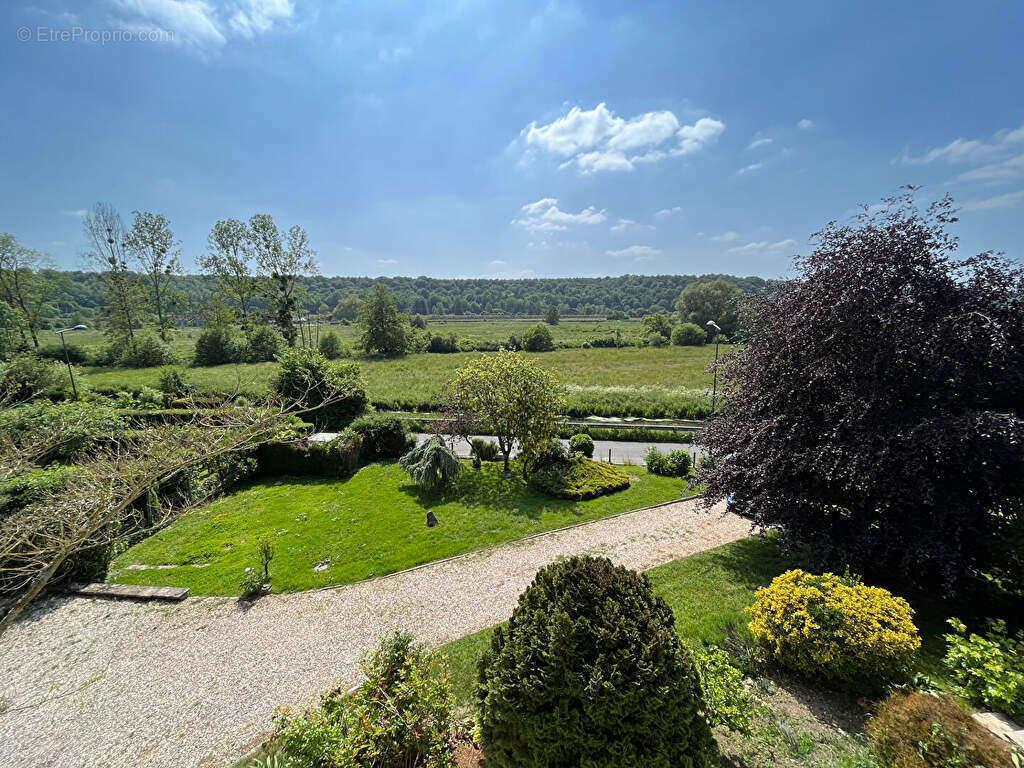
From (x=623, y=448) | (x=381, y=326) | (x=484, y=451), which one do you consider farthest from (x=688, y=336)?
(x=484, y=451)

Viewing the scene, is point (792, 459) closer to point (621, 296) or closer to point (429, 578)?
point (429, 578)

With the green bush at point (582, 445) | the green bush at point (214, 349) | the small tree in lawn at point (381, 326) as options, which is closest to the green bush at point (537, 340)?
the small tree in lawn at point (381, 326)

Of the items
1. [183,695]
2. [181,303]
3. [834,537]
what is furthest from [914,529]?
[181,303]

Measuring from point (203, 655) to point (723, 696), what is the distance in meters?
8.17

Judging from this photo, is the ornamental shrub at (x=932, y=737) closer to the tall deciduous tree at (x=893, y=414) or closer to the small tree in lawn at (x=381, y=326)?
the tall deciduous tree at (x=893, y=414)

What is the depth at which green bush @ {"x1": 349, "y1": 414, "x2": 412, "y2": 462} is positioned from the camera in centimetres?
1714

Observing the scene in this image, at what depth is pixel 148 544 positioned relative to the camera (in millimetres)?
10609

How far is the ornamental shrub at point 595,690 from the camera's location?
3236mm

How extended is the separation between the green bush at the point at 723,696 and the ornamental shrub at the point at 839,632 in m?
0.95

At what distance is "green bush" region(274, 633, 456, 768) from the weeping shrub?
28.4 feet

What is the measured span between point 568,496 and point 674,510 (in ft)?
10.8

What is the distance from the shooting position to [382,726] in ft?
13.1

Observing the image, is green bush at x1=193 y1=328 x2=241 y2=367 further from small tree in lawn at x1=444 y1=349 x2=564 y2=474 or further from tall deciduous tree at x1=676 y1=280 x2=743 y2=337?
tall deciduous tree at x1=676 y1=280 x2=743 y2=337

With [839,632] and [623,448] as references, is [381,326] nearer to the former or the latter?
[623,448]
